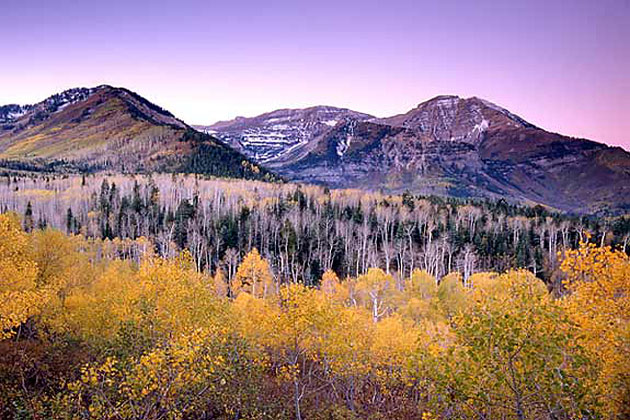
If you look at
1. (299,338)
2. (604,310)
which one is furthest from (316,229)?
(604,310)


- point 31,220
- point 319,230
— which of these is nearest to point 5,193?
point 31,220

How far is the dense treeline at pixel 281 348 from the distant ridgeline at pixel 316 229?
2651 inches

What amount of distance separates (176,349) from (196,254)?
106 meters

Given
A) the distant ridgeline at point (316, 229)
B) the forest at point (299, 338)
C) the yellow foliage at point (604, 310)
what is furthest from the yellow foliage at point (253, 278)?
the yellow foliage at point (604, 310)

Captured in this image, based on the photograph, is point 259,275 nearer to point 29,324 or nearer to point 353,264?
point 353,264

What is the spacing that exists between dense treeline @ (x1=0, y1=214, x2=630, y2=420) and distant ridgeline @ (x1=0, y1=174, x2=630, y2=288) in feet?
221

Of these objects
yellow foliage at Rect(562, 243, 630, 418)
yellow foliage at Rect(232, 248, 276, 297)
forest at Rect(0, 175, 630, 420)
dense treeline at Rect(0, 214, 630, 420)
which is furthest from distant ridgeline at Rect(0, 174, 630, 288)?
yellow foliage at Rect(562, 243, 630, 418)

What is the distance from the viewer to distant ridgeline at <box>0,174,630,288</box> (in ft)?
382

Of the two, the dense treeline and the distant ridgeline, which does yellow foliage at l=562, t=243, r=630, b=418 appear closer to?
the dense treeline

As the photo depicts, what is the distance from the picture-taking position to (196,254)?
116 metres

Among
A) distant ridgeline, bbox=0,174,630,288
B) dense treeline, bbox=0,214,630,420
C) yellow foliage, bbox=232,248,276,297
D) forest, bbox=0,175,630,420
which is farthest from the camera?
distant ridgeline, bbox=0,174,630,288

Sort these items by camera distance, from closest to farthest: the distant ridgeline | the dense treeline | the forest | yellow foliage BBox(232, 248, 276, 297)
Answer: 1. the dense treeline
2. the forest
3. yellow foliage BBox(232, 248, 276, 297)
4. the distant ridgeline

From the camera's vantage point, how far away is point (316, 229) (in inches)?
4934

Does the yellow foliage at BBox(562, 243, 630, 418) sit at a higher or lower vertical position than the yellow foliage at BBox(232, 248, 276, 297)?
higher
